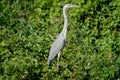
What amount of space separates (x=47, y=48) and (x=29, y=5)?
2.04 m

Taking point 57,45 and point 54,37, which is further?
point 54,37

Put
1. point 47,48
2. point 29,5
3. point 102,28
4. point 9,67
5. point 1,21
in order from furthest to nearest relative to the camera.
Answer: point 29,5 < point 102,28 < point 1,21 < point 47,48 < point 9,67

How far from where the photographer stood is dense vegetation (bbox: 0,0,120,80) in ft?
22.2

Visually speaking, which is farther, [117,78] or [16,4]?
[16,4]

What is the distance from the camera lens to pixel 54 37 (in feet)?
25.1

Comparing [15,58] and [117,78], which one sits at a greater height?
[15,58]

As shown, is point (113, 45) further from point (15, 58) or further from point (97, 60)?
point (15, 58)

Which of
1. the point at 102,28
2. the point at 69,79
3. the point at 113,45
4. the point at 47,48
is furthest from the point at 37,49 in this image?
the point at 102,28

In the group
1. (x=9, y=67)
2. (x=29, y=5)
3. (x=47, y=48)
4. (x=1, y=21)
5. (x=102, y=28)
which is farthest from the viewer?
(x=29, y=5)

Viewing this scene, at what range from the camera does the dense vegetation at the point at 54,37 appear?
6781mm

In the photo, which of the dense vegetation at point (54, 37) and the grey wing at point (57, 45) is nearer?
the dense vegetation at point (54, 37)

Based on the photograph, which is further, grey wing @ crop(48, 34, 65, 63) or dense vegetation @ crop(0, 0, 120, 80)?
grey wing @ crop(48, 34, 65, 63)

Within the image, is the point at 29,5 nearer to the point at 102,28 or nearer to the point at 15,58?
the point at 102,28

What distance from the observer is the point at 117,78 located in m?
6.96
